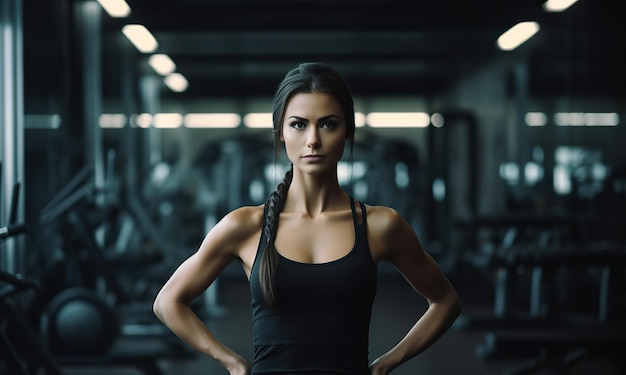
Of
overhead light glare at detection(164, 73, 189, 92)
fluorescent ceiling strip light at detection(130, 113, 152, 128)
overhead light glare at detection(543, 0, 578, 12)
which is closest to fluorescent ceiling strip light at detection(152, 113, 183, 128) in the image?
overhead light glare at detection(164, 73, 189, 92)

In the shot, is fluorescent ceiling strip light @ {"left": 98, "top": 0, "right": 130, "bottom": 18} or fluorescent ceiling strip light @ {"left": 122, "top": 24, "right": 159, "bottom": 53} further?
fluorescent ceiling strip light @ {"left": 122, "top": 24, "right": 159, "bottom": 53}

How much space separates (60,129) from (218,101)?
6.22 metres

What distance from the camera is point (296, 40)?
7688mm

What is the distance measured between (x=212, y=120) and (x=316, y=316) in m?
9.28

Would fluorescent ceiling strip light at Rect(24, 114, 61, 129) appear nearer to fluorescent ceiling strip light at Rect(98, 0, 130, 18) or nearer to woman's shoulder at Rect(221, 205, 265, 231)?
fluorescent ceiling strip light at Rect(98, 0, 130, 18)

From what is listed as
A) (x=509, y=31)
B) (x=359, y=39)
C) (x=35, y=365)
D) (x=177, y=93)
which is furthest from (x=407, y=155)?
(x=35, y=365)

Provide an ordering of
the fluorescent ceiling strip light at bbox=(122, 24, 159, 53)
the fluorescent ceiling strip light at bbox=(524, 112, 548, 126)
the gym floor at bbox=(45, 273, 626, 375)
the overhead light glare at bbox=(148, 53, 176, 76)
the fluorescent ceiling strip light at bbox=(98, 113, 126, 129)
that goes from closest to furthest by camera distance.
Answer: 1. the gym floor at bbox=(45, 273, 626, 375)
2. the fluorescent ceiling strip light at bbox=(122, 24, 159, 53)
3. the fluorescent ceiling strip light at bbox=(524, 112, 548, 126)
4. the fluorescent ceiling strip light at bbox=(98, 113, 126, 129)
5. the overhead light glare at bbox=(148, 53, 176, 76)

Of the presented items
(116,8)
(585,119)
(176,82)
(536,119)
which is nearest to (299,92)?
(116,8)

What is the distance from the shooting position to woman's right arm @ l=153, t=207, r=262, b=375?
969 mm

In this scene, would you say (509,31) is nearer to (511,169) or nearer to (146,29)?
(511,169)

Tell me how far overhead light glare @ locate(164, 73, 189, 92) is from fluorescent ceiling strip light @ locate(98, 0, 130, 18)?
381 centimetres

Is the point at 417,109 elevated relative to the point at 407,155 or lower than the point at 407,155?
elevated

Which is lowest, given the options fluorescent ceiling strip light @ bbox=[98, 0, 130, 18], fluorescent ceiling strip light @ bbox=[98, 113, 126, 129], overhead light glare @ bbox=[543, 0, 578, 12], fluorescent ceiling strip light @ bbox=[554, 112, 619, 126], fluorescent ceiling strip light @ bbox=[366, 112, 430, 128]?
fluorescent ceiling strip light @ bbox=[554, 112, 619, 126]

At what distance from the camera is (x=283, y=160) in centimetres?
656
